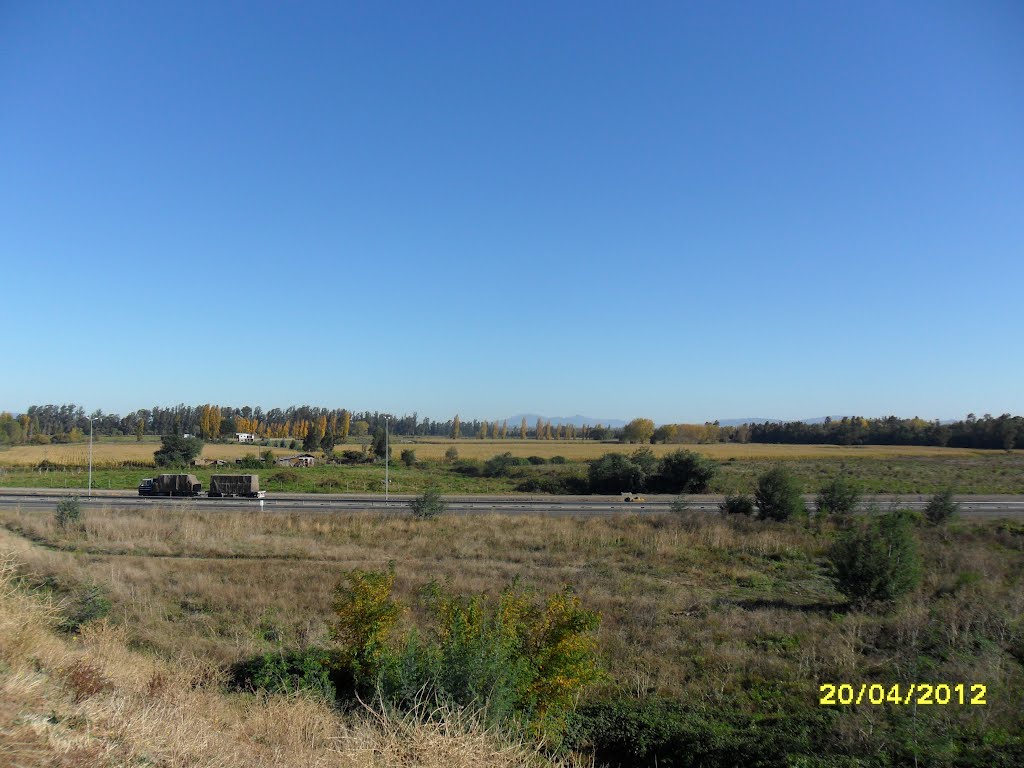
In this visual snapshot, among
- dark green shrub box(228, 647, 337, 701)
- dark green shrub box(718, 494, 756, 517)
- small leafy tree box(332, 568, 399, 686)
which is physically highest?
small leafy tree box(332, 568, 399, 686)

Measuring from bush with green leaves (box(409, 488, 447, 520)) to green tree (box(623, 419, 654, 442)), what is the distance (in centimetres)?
11243

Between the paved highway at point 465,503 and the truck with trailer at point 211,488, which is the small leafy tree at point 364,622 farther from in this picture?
the truck with trailer at point 211,488

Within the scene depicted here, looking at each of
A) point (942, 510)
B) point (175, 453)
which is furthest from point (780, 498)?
point (175, 453)

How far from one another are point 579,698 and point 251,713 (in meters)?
4.97

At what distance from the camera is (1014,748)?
711 cm

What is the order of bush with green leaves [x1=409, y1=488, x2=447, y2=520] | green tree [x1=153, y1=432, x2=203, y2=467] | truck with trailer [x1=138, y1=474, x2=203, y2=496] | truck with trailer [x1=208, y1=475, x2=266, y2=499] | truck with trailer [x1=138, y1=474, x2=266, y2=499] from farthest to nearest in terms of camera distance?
1. green tree [x1=153, y1=432, x2=203, y2=467]
2. truck with trailer [x1=138, y1=474, x2=203, y2=496]
3. truck with trailer [x1=138, y1=474, x2=266, y2=499]
4. truck with trailer [x1=208, y1=475, x2=266, y2=499]
5. bush with green leaves [x1=409, y1=488, x2=447, y2=520]

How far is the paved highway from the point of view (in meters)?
36.2

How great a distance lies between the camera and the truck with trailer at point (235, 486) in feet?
148

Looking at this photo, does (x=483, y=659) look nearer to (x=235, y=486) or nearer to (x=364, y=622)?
(x=364, y=622)

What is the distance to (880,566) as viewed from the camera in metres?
15.6

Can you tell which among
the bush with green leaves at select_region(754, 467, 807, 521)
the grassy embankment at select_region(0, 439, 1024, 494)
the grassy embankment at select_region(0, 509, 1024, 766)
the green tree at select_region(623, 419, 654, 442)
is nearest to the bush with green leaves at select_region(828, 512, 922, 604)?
the grassy embankment at select_region(0, 509, 1024, 766)

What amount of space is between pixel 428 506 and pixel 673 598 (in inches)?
→ 691

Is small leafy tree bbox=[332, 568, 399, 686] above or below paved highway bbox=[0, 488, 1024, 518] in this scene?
above

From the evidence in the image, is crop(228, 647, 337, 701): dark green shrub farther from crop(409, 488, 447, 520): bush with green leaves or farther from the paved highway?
the paved highway
